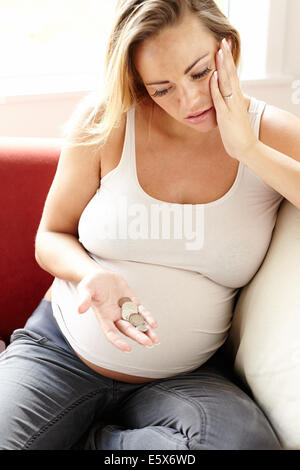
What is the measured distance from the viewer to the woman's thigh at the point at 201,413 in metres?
1.02

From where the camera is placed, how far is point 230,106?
1080mm

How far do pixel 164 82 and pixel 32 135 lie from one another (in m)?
0.93

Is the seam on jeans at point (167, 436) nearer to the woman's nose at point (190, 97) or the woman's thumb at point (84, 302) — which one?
the woman's thumb at point (84, 302)

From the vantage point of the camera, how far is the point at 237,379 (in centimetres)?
123

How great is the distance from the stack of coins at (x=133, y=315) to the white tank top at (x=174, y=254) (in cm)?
13

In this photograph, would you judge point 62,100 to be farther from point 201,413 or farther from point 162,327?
point 201,413

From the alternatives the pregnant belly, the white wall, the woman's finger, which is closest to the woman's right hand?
the woman's finger

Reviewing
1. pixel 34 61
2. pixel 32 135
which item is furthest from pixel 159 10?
pixel 34 61

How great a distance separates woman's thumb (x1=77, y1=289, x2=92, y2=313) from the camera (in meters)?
0.95

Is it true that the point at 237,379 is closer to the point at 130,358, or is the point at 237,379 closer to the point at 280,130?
the point at 130,358

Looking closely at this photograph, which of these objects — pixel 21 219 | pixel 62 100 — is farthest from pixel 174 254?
pixel 62 100

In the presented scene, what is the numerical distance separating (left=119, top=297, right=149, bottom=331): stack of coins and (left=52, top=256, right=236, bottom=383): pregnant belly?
13cm

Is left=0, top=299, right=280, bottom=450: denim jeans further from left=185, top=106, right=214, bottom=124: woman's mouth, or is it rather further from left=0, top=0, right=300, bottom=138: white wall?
left=0, top=0, right=300, bottom=138: white wall

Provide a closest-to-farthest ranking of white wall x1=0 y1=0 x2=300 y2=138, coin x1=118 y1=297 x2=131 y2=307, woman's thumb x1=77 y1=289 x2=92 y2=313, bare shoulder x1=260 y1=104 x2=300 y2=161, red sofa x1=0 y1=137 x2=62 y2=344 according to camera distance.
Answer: woman's thumb x1=77 y1=289 x2=92 y2=313 → coin x1=118 y1=297 x2=131 y2=307 → bare shoulder x1=260 y1=104 x2=300 y2=161 → red sofa x1=0 y1=137 x2=62 y2=344 → white wall x1=0 y1=0 x2=300 y2=138
